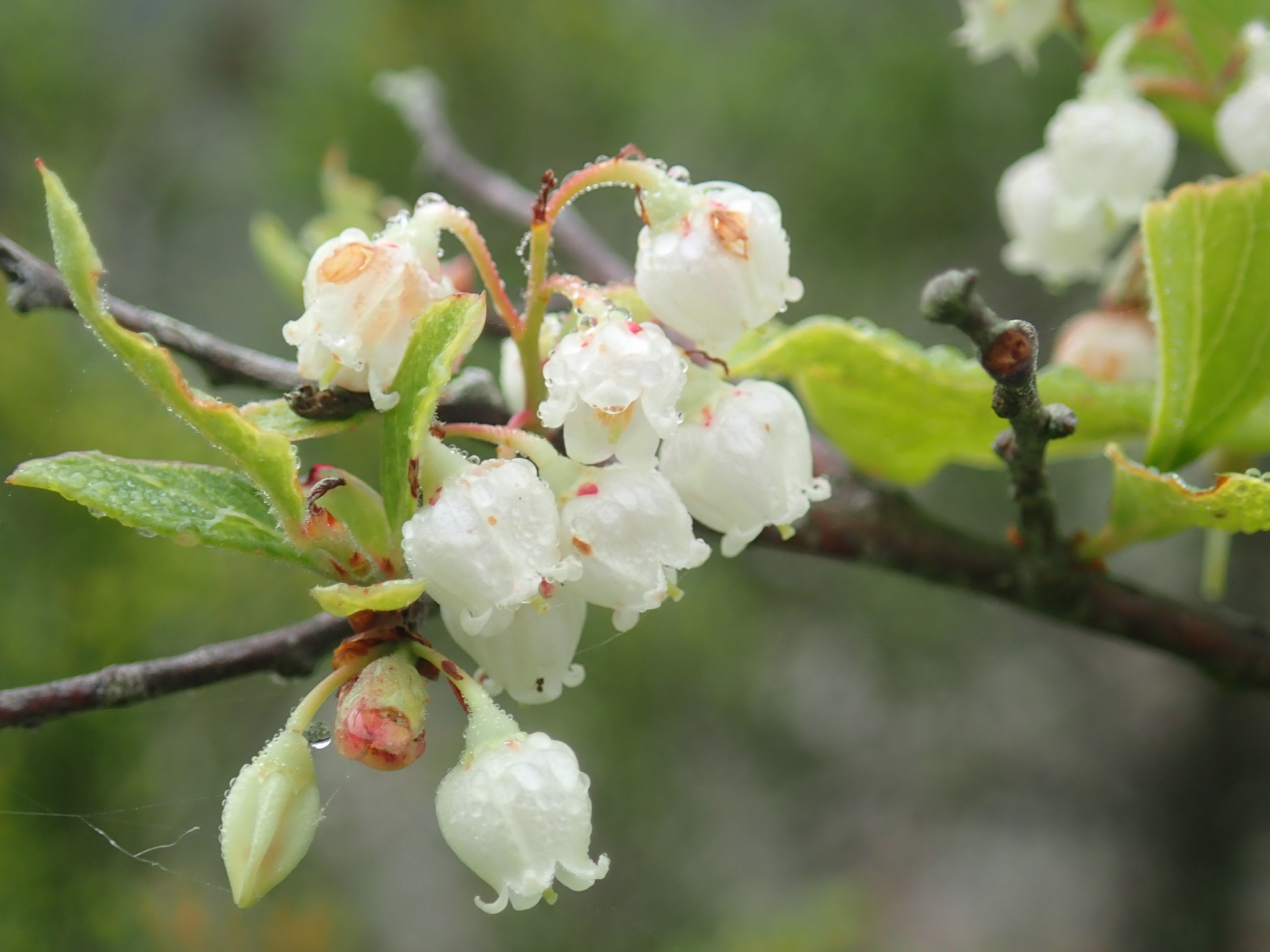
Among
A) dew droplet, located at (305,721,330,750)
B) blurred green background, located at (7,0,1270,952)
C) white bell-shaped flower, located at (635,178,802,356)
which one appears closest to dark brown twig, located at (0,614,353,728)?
dew droplet, located at (305,721,330,750)

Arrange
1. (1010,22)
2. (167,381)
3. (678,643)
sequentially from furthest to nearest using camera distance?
(678,643) < (1010,22) < (167,381)

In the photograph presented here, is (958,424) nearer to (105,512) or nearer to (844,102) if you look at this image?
(105,512)

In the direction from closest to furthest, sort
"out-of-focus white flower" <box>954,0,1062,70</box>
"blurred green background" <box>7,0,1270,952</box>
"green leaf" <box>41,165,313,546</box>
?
"green leaf" <box>41,165,313,546</box>, "out-of-focus white flower" <box>954,0,1062,70</box>, "blurred green background" <box>7,0,1270,952</box>

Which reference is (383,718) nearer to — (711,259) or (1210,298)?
(711,259)

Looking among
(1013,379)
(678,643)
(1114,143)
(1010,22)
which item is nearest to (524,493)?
(1013,379)

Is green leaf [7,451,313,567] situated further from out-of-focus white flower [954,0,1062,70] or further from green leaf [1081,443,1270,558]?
out-of-focus white flower [954,0,1062,70]

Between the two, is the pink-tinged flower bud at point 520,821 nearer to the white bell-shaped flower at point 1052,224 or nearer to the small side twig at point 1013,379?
the small side twig at point 1013,379
